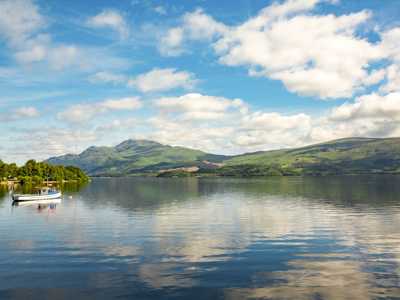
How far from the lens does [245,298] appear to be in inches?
1604

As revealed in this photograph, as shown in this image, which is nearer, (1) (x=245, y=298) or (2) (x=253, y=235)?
(1) (x=245, y=298)

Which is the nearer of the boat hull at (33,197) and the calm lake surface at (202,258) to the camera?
the calm lake surface at (202,258)

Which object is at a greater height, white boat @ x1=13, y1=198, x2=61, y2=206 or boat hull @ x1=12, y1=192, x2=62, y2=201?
boat hull @ x1=12, y1=192, x2=62, y2=201

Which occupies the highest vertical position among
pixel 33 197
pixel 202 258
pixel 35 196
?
pixel 35 196

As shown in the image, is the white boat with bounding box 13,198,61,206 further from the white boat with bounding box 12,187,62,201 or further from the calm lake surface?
the calm lake surface

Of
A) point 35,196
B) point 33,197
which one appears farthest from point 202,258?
point 35,196

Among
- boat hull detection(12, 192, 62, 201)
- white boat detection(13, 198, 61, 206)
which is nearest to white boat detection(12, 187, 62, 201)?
boat hull detection(12, 192, 62, 201)

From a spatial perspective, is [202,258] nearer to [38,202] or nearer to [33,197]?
[38,202]

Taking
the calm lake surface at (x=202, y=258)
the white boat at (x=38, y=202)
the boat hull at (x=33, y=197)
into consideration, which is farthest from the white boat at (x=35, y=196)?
the calm lake surface at (x=202, y=258)

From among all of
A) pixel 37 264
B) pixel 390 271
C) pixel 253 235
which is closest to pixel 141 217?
pixel 253 235

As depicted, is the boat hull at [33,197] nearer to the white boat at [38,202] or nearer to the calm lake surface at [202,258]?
the white boat at [38,202]

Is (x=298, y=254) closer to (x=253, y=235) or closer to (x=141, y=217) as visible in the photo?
(x=253, y=235)

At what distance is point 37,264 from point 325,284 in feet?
125

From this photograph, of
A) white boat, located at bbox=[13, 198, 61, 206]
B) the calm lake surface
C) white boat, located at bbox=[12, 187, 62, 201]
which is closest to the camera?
the calm lake surface
